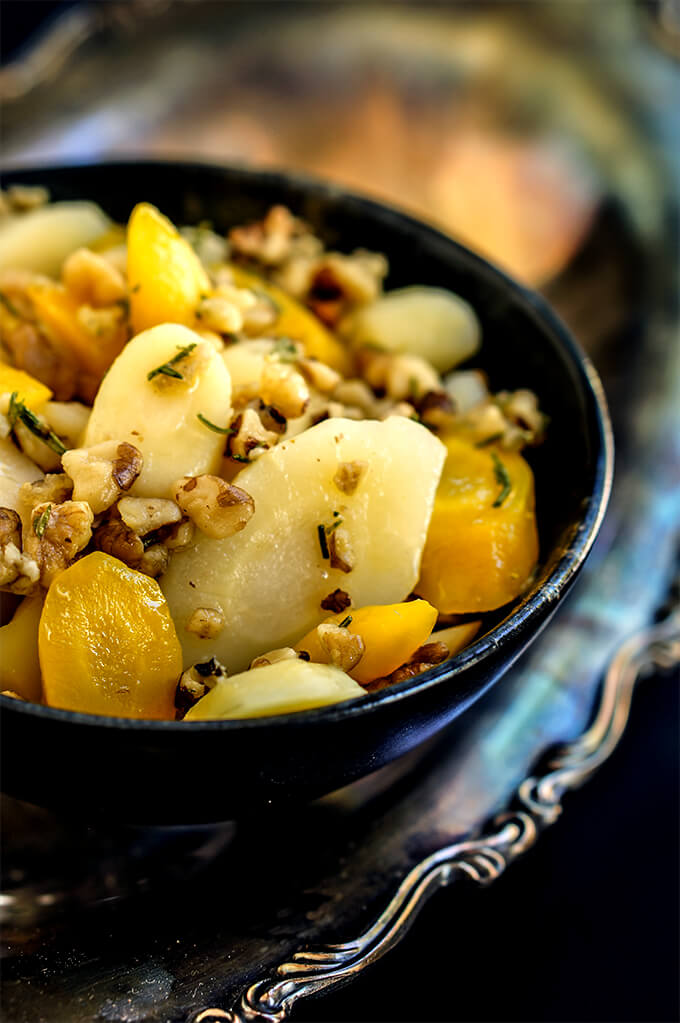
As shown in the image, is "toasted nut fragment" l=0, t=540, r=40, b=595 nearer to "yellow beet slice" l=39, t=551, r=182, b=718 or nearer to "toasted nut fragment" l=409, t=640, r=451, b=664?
"yellow beet slice" l=39, t=551, r=182, b=718

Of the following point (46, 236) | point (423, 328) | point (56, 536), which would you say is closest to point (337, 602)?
point (56, 536)

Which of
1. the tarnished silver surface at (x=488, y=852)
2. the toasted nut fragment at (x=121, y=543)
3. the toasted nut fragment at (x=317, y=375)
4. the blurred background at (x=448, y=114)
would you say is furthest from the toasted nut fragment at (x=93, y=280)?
the blurred background at (x=448, y=114)

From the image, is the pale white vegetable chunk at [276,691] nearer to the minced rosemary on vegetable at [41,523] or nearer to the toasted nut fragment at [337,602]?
the toasted nut fragment at [337,602]

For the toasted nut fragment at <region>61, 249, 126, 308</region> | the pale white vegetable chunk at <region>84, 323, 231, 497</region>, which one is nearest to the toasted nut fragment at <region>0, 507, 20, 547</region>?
the pale white vegetable chunk at <region>84, 323, 231, 497</region>

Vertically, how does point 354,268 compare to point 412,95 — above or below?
below

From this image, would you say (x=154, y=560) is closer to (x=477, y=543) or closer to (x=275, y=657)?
(x=275, y=657)

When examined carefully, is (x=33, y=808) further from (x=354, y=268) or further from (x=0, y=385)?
(x=354, y=268)

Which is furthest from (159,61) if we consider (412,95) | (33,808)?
(33,808)
